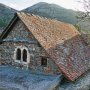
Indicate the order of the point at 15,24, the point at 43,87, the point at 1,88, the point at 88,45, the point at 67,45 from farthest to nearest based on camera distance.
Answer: the point at 88,45
the point at 67,45
the point at 15,24
the point at 1,88
the point at 43,87

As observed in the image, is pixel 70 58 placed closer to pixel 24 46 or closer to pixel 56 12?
pixel 24 46

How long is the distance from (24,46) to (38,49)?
1.53 meters

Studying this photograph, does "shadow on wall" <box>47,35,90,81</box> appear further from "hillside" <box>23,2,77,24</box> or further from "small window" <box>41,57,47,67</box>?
"hillside" <box>23,2,77,24</box>

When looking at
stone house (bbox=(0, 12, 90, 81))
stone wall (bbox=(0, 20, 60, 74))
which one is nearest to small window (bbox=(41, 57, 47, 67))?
stone house (bbox=(0, 12, 90, 81))

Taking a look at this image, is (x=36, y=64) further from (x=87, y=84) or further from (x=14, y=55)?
(x=87, y=84)

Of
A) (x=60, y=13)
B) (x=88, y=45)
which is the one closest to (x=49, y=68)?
(x=88, y=45)

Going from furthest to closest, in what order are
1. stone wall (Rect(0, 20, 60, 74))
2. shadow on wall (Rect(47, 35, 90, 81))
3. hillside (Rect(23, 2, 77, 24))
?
hillside (Rect(23, 2, 77, 24)) < stone wall (Rect(0, 20, 60, 74)) < shadow on wall (Rect(47, 35, 90, 81))

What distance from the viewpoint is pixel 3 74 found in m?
21.0

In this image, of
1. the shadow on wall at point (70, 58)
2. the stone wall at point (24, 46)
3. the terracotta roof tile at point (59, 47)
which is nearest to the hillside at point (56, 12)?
the shadow on wall at point (70, 58)

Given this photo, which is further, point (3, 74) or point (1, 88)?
point (3, 74)

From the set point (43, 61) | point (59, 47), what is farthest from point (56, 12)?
point (43, 61)

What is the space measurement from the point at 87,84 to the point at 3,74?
724 centimetres

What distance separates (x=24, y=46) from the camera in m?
21.3

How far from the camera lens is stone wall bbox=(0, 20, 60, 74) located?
20.1 metres
